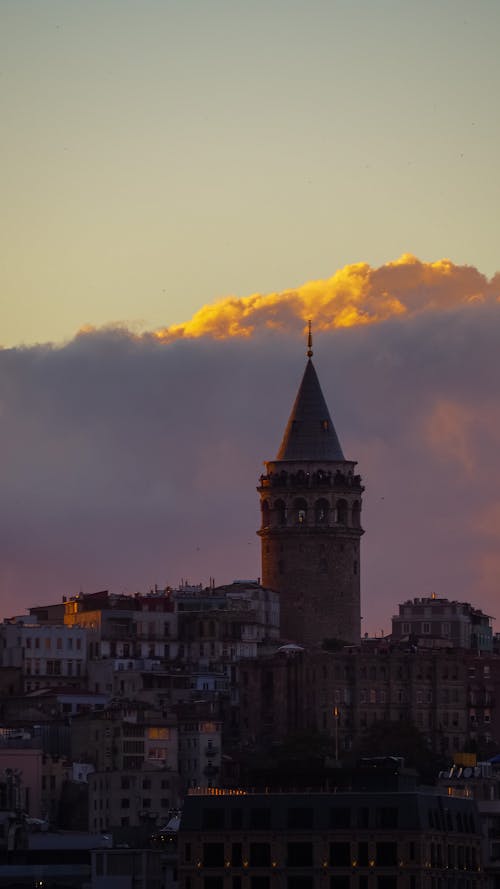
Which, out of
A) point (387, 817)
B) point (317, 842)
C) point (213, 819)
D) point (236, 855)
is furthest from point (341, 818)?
point (213, 819)

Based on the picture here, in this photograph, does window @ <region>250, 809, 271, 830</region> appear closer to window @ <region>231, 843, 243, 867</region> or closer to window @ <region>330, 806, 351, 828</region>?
window @ <region>231, 843, 243, 867</region>

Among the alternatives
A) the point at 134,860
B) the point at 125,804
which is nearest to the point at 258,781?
the point at 134,860

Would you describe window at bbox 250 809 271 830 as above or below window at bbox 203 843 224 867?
above

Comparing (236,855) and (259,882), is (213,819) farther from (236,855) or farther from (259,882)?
(259,882)

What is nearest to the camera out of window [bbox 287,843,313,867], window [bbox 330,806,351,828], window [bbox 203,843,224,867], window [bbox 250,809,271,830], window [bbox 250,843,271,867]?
window [bbox 287,843,313,867]

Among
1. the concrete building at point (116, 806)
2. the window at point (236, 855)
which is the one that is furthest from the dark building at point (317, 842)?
the concrete building at point (116, 806)

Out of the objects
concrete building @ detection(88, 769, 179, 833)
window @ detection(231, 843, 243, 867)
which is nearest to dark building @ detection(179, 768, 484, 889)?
window @ detection(231, 843, 243, 867)

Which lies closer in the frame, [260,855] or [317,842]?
[317,842]

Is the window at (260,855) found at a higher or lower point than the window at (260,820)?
lower

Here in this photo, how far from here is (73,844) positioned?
172 m

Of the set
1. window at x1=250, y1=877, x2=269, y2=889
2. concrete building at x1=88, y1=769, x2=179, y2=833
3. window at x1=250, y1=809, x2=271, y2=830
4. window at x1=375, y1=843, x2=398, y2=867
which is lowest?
window at x1=250, y1=877, x2=269, y2=889

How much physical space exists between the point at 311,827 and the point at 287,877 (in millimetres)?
2052

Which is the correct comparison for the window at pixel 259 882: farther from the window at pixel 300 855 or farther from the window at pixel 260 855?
the window at pixel 300 855

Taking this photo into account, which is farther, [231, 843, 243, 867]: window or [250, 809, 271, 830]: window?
[250, 809, 271, 830]: window
